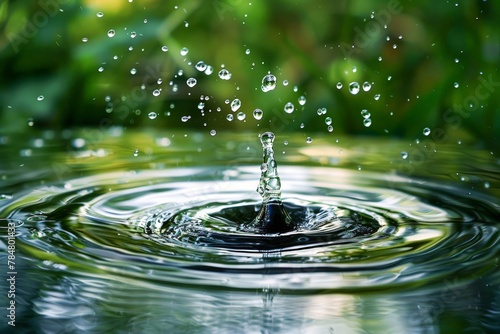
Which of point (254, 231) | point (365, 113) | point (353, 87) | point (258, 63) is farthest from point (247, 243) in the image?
point (258, 63)

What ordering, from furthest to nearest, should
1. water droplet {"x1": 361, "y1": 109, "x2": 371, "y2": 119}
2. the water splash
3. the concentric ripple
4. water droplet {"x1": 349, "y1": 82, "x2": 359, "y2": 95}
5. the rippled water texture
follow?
water droplet {"x1": 361, "y1": 109, "x2": 371, "y2": 119} < water droplet {"x1": 349, "y1": 82, "x2": 359, "y2": 95} < the water splash < the concentric ripple < the rippled water texture

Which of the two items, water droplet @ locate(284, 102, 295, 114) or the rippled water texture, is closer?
the rippled water texture

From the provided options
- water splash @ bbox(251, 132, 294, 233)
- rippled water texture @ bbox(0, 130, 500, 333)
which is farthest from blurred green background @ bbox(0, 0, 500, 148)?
water splash @ bbox(251, 132, 294, 233)

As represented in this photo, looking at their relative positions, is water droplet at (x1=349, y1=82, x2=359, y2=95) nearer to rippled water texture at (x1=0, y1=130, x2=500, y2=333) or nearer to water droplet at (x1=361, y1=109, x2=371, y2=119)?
rippled water texture at (x1=0, y1=130, x2=500, y2=333)

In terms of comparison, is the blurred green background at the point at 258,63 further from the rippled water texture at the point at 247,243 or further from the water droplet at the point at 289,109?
the rippled water texture at the point at 247,243

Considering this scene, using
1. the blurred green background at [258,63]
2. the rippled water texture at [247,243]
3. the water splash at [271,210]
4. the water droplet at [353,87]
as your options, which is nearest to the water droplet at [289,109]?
the blurred green background at [258,63]

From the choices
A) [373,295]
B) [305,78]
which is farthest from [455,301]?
[305,78]
